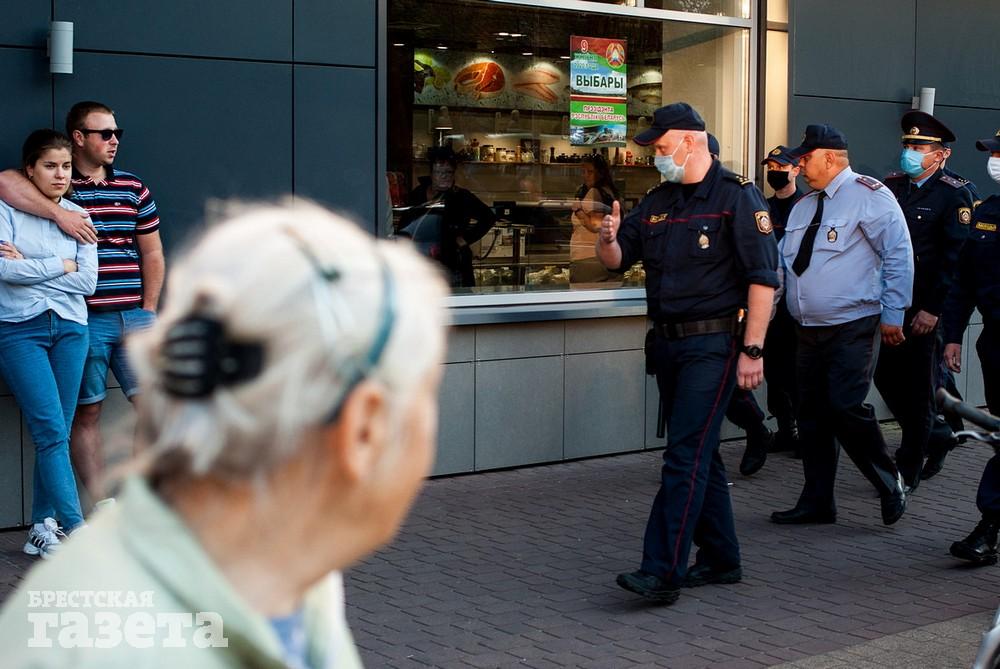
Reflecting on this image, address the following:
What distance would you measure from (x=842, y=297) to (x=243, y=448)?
6038mm

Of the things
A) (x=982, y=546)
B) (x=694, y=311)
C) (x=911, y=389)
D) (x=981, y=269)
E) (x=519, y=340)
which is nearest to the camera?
A: (x=694, y=311)

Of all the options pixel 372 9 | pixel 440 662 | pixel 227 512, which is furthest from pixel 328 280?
pixel 372 9

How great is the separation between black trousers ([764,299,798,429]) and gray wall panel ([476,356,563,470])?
1.49 metres

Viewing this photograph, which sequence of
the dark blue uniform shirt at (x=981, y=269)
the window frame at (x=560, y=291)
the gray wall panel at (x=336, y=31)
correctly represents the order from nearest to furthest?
the dark blue uniform shirt at (x=981, y=269) < the gray wall panel at (x=336, y=31) < the window frame at (x=560, y=291)

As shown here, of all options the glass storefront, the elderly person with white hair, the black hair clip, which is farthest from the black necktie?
the black hair clip

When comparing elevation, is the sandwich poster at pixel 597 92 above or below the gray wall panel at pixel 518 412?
above

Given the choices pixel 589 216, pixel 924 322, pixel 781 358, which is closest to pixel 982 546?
pixel 924 322

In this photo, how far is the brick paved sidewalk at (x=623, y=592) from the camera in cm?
517

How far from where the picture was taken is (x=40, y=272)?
619cm

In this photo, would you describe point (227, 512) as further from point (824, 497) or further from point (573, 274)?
point (573, 274)

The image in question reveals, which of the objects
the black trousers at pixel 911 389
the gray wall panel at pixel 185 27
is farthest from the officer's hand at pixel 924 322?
the gray wall panel at pixel 185 27

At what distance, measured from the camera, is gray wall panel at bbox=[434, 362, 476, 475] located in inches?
328

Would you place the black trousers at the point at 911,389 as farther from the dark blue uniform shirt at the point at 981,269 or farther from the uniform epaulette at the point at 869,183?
the uniform epaulette at the point at 869,183

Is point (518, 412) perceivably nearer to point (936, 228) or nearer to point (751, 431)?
point (751, 431)
